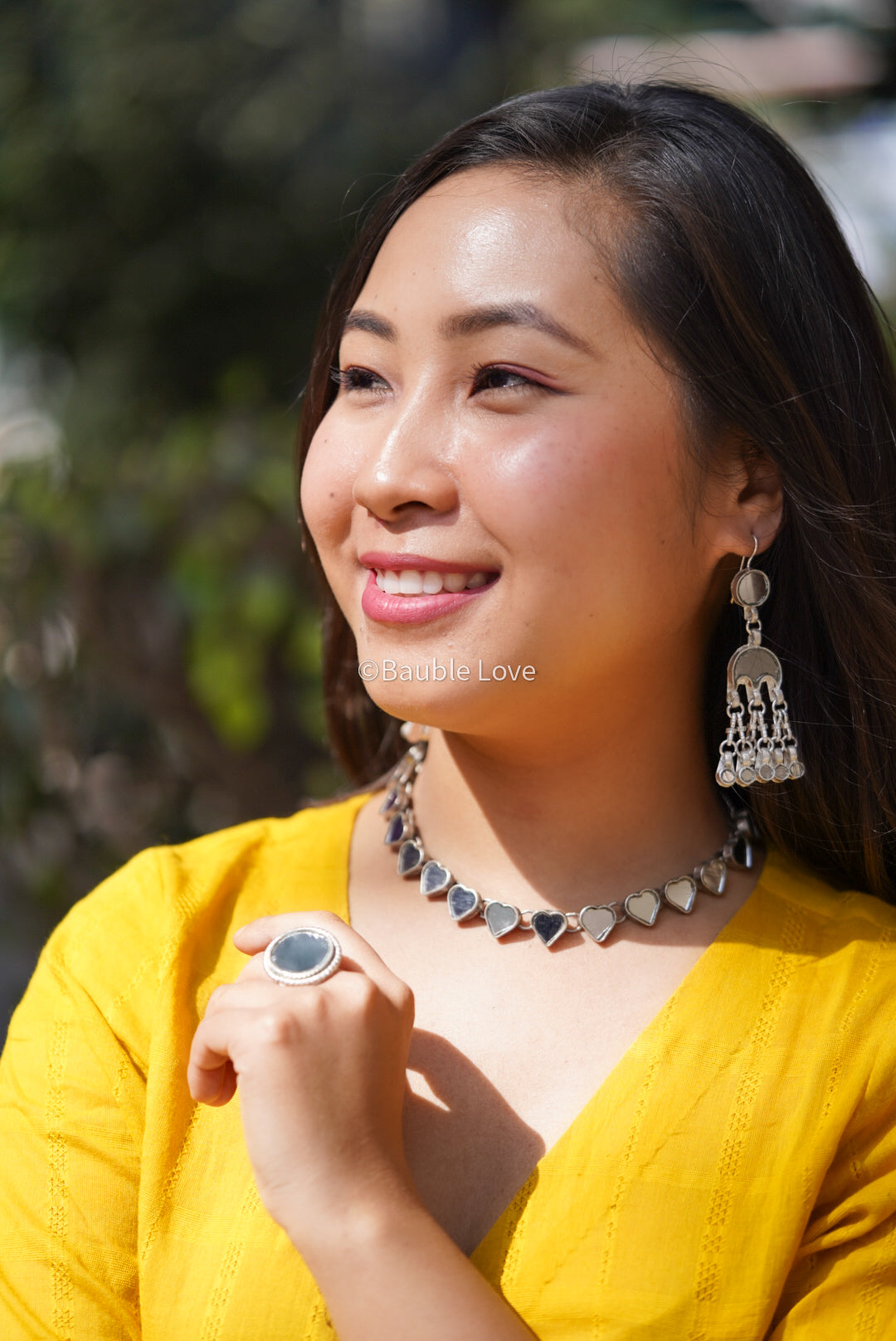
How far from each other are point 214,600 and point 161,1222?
5.71ft

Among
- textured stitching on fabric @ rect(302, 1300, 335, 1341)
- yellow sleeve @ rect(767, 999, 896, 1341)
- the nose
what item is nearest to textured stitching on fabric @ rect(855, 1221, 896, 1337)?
yellow sleeve @ rect(767, 999, 896, 1341)

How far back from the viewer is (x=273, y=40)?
12.1ft

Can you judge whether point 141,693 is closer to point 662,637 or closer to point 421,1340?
point 662,637

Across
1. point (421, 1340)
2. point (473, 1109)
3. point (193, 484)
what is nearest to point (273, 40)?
point (193, 484)

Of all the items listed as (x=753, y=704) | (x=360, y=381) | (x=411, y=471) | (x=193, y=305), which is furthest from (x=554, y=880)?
(x=193, y=305)

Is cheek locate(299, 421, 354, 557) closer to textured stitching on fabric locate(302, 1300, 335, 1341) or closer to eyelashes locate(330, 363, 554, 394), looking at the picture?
eyelashes locate(330, 363, 554, 394)

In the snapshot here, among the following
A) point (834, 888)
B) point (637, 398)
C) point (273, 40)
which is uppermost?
point (273, 40)

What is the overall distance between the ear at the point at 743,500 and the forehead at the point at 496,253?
27 cm

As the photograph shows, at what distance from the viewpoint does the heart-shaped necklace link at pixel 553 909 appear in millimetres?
1499

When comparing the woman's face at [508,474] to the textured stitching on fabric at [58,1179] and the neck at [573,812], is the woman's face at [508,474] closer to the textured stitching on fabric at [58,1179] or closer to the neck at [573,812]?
the neck at [573,812]

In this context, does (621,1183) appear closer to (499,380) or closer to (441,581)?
(441,581)

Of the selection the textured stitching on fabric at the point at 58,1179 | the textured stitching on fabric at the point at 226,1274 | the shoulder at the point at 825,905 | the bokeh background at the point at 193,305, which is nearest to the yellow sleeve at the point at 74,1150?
the textured stitching on fabric at the point at 58,1179

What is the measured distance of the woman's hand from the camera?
3.91 ft

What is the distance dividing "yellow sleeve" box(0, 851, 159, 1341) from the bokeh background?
56.2 inches
